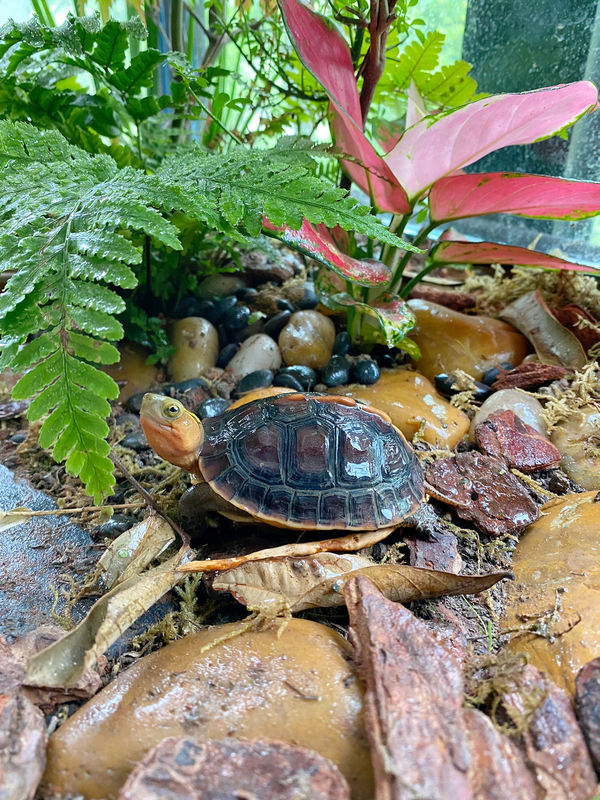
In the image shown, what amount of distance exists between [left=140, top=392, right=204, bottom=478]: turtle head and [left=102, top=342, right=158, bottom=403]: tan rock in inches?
25.7

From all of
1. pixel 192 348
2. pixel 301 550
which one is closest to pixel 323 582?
pixel 301 550

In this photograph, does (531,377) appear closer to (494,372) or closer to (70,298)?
(494,372)

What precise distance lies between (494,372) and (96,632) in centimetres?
166

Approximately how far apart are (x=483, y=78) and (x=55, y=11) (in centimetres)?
221

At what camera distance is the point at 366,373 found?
72.0 inches

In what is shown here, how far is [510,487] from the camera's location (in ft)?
4.40

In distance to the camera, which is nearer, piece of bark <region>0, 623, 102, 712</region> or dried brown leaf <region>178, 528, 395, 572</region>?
piece of bark <region>0, 623, 102, 712</region>

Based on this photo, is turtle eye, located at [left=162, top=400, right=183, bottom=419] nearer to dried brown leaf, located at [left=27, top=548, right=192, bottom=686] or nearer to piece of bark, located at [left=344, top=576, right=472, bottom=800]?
dried brown leaf, located at [left=27, top=548, right=192, bottom=686]

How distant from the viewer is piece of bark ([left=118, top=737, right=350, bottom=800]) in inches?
23.2

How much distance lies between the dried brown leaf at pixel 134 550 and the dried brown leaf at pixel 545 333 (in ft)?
5.31

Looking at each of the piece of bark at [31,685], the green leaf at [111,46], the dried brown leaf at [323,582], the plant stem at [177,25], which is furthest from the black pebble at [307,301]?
the piece of bark at [31,685]

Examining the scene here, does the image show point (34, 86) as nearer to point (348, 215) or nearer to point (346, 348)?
point (348, 215)

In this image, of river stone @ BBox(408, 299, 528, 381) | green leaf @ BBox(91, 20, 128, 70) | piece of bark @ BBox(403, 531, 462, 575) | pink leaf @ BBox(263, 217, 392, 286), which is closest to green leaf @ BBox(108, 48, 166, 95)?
green leaf @ BBox(91, 20, 128, 70)

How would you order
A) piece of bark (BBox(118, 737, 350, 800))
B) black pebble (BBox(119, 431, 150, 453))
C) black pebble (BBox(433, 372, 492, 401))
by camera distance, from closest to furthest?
piece of bark (BBox(118, 737, 350, 800)) → black pebble (BBox(119, 431, 150, 453)) → black pebble (BBox(433, 372, 492, 401))
